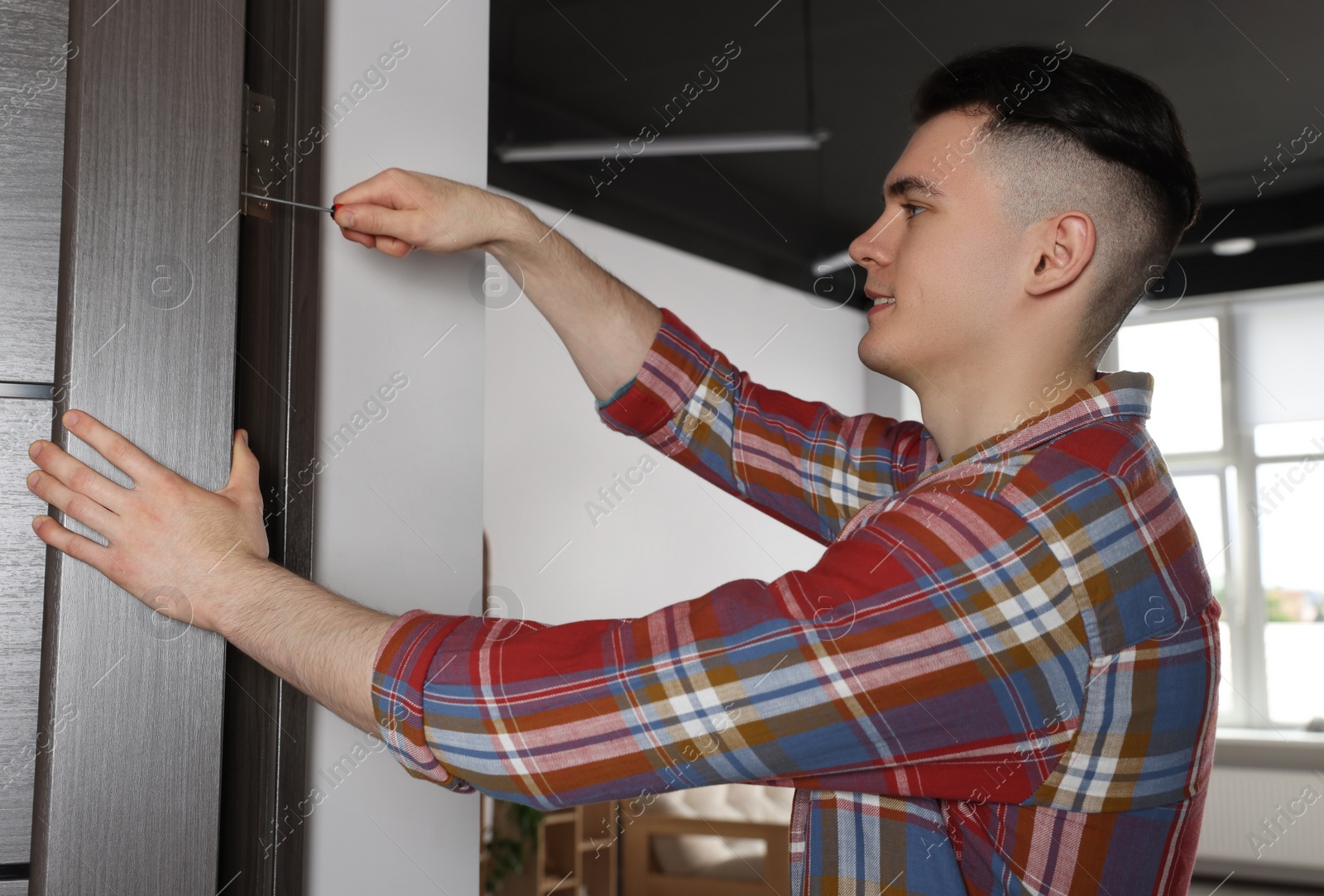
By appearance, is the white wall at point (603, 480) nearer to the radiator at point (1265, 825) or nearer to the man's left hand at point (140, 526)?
the radiator at point (1265, 825)

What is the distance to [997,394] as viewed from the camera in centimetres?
119

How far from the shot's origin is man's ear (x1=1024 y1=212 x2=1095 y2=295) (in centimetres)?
117

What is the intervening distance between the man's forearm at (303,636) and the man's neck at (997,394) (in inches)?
27.2

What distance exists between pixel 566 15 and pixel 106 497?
2937 millimetres

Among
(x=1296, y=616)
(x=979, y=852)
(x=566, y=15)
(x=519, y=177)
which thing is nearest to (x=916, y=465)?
(x=979, y=852)

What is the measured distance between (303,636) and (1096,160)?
3.21 feet

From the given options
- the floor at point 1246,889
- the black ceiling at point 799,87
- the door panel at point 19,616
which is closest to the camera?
the door panel at point 19,616

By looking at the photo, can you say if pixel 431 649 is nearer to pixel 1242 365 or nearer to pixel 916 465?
pixel 916 465

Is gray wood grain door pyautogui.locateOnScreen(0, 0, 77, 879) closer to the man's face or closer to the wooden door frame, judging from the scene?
the wooden door frame

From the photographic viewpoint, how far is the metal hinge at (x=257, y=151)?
934 millimetres

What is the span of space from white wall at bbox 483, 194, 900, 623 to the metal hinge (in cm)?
295

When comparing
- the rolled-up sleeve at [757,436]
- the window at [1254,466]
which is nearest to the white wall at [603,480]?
the rolled-up sleeve at [757,436]

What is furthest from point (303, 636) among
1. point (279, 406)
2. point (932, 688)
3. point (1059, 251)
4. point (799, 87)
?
point (799, 87)

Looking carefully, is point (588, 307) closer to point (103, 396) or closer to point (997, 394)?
point (997, 394)
